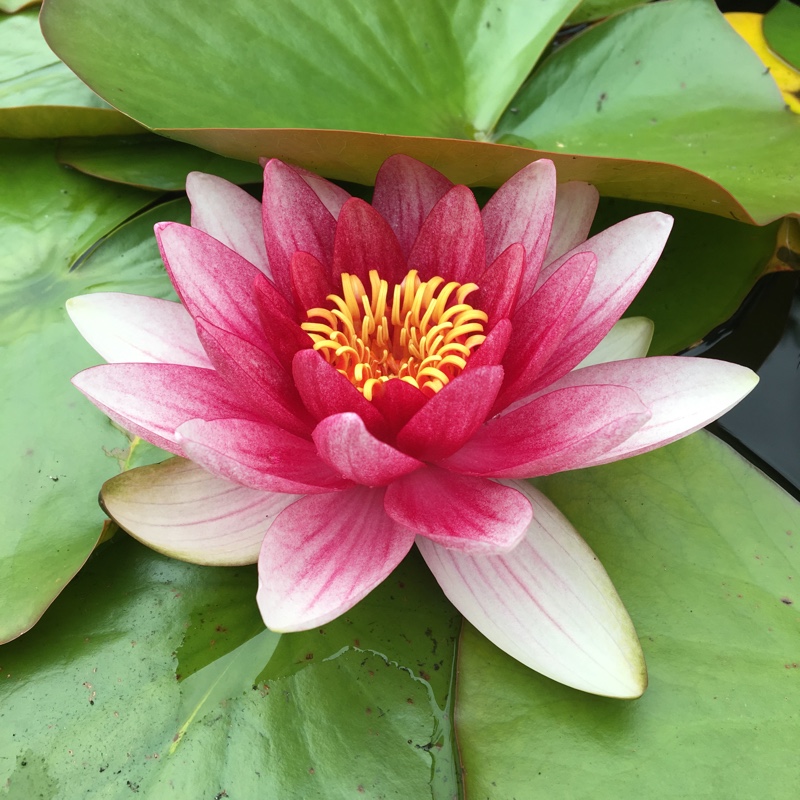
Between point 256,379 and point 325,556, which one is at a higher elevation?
point 256,379

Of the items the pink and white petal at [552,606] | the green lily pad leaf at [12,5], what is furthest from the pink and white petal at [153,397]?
the green lily pad leaf at [12,5]

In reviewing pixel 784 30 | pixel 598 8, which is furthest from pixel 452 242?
pixel 784 30

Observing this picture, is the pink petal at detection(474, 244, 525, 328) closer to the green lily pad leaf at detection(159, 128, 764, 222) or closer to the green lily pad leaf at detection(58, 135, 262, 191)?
the green lily pad leaf at detection(159, 128, 764, 222)

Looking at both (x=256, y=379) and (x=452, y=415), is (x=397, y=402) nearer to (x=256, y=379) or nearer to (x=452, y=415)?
(x=452, y=415)

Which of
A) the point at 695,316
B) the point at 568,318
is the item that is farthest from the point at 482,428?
the point at 695,316

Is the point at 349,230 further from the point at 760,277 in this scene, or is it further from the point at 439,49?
the point at 760,277

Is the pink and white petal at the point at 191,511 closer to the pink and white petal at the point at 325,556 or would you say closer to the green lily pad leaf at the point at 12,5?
the pink and white petal at the point at 325,556
